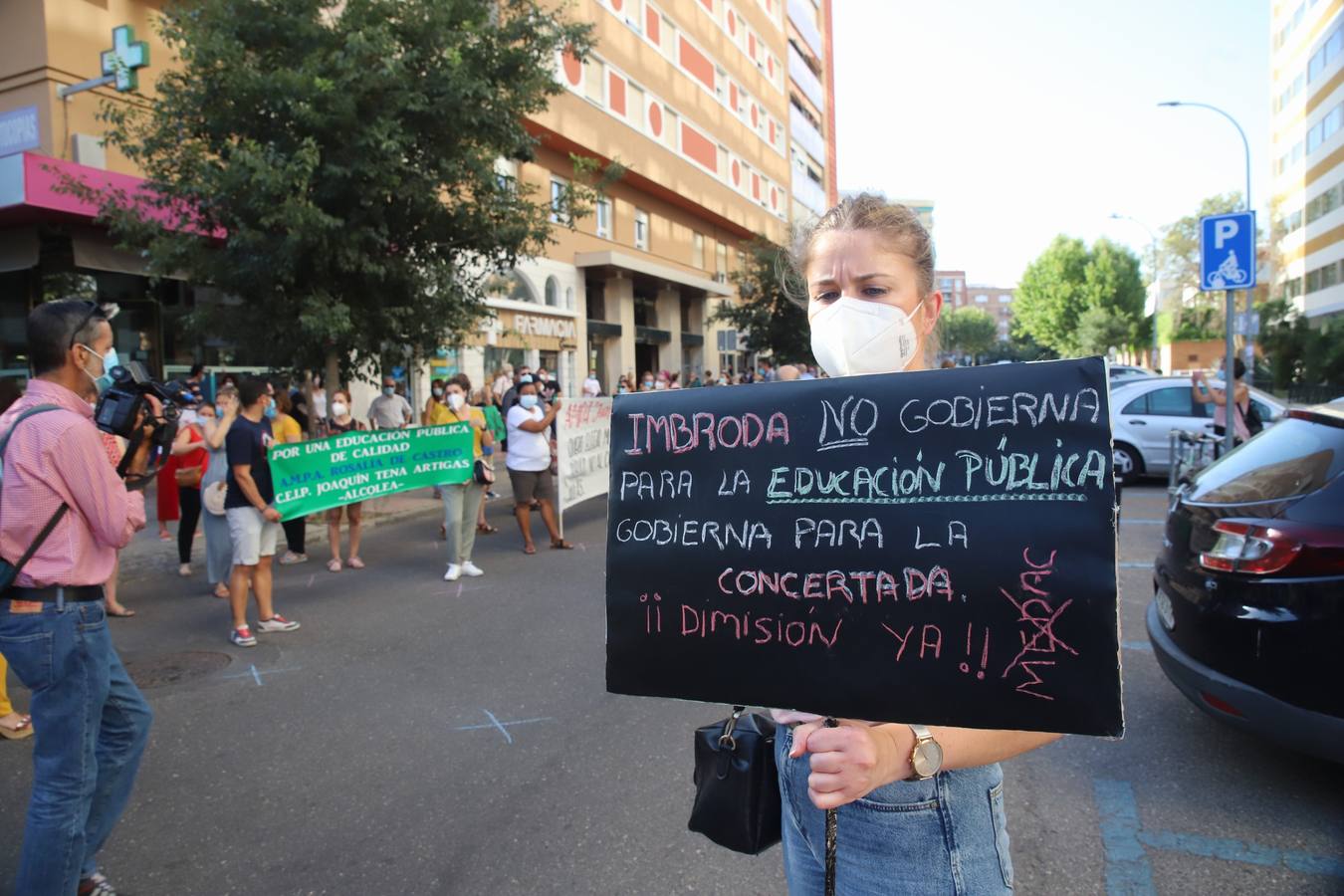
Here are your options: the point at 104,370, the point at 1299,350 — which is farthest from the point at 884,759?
the point at 1299,350

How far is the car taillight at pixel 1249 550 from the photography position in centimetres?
330

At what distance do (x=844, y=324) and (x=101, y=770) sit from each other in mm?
3000

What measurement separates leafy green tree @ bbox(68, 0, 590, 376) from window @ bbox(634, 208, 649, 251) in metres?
18.2

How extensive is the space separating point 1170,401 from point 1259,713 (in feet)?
37.9

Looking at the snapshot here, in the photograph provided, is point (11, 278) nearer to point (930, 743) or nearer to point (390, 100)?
point (390, 100)

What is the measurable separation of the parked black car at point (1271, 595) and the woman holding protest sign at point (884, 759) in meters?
2.35

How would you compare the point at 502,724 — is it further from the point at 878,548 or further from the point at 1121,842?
the point at 878,548

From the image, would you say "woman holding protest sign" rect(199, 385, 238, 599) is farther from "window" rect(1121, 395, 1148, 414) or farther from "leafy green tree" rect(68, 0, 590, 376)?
"window" rect(1121, 395, 1148, 414)

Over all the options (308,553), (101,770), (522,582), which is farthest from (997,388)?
(308,553)

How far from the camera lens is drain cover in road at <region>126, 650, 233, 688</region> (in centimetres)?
540

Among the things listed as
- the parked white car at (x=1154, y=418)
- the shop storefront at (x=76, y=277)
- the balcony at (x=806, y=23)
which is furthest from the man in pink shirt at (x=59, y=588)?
the balcony at (x=806, y=23)

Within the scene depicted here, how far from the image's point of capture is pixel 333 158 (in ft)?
31.7

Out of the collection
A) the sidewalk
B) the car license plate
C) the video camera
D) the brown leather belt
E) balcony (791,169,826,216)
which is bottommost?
the sidewalk

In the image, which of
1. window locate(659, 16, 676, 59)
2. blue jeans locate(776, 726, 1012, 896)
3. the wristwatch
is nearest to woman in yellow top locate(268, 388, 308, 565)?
blue jeans locate(776, 726, 1012, 896)
